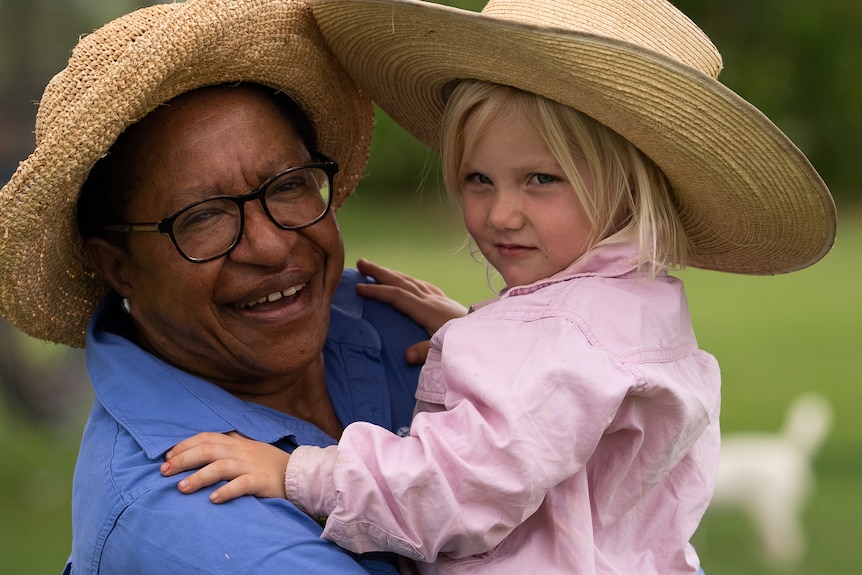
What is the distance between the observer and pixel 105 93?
79.8 inches

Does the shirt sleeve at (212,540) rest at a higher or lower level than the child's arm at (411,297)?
higher

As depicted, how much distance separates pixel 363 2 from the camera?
2.10 metres

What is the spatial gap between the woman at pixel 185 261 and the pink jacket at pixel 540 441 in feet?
0.46

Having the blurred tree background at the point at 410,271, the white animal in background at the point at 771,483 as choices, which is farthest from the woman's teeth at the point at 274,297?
the white animal in background at the point at 771,483

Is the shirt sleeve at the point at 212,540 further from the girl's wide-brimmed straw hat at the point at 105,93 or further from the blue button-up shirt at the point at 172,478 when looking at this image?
the girl's wide-brimmed straw hat at the point at 105,93

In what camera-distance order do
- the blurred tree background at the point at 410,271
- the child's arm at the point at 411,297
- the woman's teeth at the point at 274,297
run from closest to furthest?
the woman's teeth at the point at 274,297
the child's arm at the point at 411,297
the blurred tree background at the point at 410,271

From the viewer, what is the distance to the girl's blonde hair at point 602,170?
2.08 m

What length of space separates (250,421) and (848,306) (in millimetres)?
8883

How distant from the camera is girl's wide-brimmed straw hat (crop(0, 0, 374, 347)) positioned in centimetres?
204

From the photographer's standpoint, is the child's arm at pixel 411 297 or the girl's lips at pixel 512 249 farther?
the child's arm at pixel 411 297

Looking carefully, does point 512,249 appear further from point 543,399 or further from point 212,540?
point 212,540

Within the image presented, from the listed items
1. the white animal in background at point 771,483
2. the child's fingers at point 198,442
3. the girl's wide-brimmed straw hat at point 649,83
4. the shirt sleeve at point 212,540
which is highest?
the girl's wide-brimmed straw hat at point 649,83

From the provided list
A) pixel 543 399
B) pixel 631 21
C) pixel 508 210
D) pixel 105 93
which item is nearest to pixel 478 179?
pixel 508 210

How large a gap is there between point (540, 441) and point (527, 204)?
20.2 inches
